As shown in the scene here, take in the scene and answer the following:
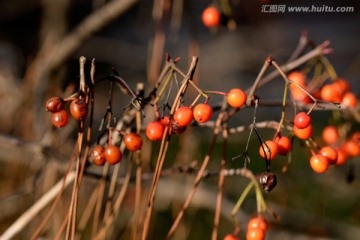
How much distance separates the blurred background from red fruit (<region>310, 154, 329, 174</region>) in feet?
0.99

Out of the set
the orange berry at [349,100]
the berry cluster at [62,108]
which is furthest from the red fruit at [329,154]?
the berry cluster at [62,108]

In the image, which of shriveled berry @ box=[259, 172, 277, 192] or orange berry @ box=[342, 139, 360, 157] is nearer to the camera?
shriveled berry @ box=[259, 172, 277, 192]

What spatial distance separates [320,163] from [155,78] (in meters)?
0.55

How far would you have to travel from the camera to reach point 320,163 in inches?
33.3

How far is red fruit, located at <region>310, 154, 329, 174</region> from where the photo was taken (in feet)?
2.76

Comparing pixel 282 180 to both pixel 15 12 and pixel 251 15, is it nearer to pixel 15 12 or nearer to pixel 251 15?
pixel 251 15

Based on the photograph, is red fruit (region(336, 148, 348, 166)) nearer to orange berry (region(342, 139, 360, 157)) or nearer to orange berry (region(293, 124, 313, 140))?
orange berry (region(342, 139, 360, 157))

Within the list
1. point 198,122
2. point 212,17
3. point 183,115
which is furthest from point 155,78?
point 183,115

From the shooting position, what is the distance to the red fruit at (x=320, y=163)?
841 millimetres

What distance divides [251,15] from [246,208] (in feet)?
7.78

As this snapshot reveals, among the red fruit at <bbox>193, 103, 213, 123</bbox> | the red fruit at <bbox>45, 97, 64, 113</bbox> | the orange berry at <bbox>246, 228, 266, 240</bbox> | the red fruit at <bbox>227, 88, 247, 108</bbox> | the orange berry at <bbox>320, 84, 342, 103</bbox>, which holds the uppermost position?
the orange berry at <bbox>320, 84, 342, 103</bbox>

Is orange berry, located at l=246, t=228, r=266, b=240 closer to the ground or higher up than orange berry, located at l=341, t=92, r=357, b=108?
Answer: closer to the ground

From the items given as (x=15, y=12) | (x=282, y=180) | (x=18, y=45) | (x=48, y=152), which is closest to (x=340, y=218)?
(x=282, y=180)

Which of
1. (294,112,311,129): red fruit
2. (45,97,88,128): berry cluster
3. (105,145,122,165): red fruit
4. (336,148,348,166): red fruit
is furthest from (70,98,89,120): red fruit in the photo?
(336,148,348,166): red fruit
